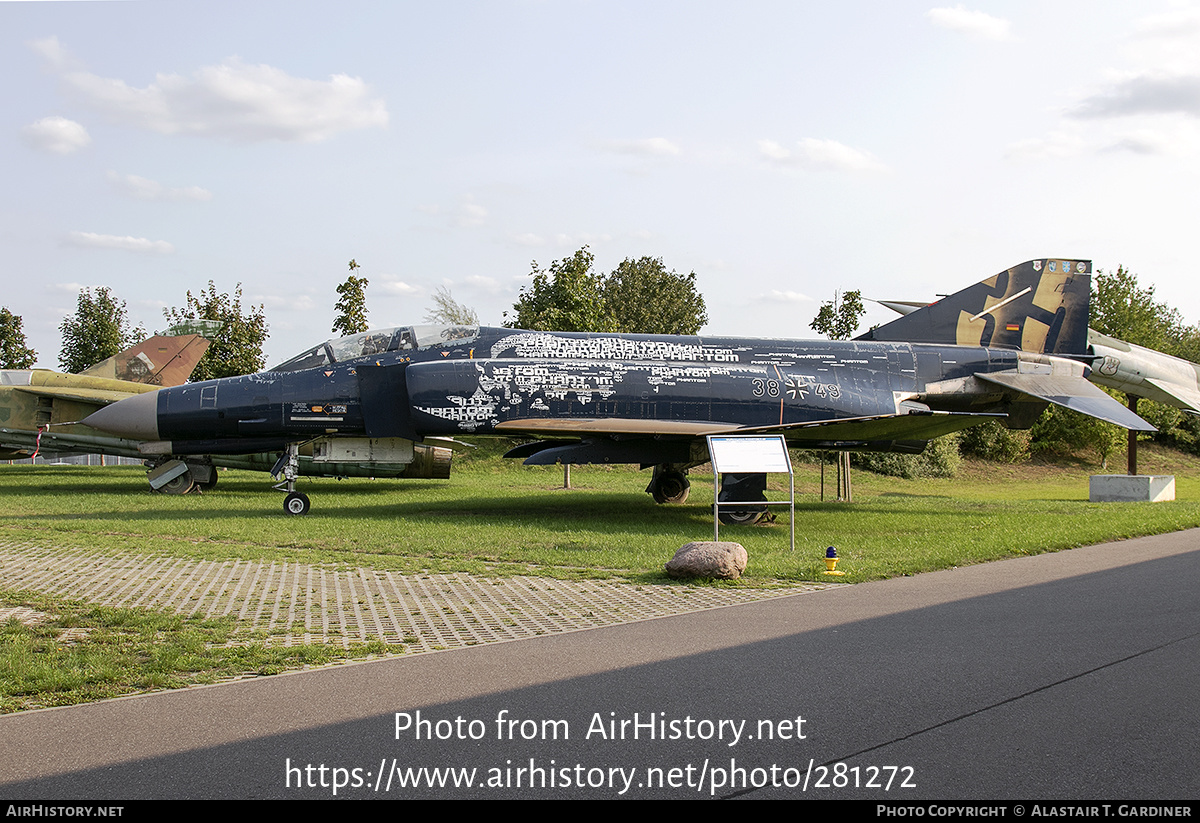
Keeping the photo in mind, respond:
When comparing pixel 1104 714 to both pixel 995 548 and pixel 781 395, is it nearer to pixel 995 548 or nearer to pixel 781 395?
pixel 995 548

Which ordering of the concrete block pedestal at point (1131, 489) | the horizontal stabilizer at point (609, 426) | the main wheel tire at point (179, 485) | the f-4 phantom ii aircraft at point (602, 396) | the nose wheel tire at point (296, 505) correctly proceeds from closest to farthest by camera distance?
the horizontal stabilizer at point (609, 426), the f-4 phantom ii aircraft at point (602, 396), the nose wheel tire at point (296, 505), the main wheel tire at point (179, 485), the concrete block pedestal at point (1131, 489)

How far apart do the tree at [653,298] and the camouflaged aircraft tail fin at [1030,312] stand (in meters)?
46.5

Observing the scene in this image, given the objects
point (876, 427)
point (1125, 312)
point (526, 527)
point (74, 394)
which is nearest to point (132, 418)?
point (74, 394)

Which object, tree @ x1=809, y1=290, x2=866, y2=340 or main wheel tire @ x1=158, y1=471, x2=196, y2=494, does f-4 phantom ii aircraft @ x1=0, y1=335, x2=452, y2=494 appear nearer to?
main wheel tire @ x1=158, y1=471, x2=196, y2=494

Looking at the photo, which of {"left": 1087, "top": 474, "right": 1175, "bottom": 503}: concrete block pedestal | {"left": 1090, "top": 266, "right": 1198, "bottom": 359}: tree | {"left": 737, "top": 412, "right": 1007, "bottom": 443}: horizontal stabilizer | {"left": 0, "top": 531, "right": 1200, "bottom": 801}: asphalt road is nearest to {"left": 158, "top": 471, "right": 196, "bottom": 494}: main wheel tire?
{"left": 737, "top": 412, "right": 1007, "bottom": 443}: horizontal stabilizer

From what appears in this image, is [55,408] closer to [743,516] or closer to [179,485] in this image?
[179,485]

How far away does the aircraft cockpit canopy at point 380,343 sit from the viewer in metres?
16.2

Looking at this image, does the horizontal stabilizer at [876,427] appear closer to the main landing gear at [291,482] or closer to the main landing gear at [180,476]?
the main landing gear at [291,482]

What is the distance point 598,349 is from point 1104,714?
12.0 metres

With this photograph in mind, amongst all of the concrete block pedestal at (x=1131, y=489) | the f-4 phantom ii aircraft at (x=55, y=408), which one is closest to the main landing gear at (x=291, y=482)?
the f-4 phantom ii aircraft at (x=55, y=408)

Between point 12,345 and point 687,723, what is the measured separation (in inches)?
1704

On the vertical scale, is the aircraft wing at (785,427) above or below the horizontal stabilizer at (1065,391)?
below

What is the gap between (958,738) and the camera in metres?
4.23

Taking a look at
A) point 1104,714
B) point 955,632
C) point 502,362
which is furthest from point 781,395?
Answer: point 1104,714
